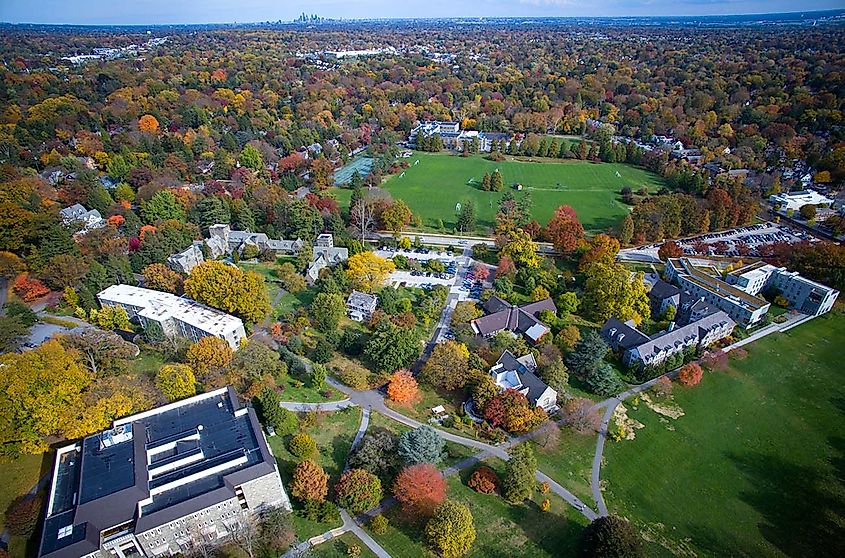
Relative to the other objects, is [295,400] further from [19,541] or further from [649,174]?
[649,174]

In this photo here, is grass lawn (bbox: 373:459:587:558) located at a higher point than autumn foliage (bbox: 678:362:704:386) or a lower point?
lower

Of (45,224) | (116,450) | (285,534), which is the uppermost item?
(45,224)

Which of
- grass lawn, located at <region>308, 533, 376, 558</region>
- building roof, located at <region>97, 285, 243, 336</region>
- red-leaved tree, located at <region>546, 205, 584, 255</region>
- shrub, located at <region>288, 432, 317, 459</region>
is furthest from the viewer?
red-leaved tree, located at <region>546, 205, 584, 255</region>

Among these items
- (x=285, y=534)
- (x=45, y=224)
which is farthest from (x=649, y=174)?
(x=45, y=224)

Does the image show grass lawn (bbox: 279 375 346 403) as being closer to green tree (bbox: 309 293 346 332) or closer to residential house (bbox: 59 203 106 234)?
green tree (bbox: 309 293 346 332)

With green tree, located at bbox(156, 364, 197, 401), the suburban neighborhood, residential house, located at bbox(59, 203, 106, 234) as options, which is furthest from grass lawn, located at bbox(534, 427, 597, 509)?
residential house, located at bbox(59, 203, 106, 234)

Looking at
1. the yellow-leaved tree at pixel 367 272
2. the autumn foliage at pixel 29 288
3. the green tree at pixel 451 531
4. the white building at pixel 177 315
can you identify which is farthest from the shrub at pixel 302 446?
the autumn foliage at pixel 29 288

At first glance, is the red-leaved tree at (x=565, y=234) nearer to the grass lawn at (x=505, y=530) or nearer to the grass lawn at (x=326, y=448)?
the grass lawn at (x=326, y=448)
